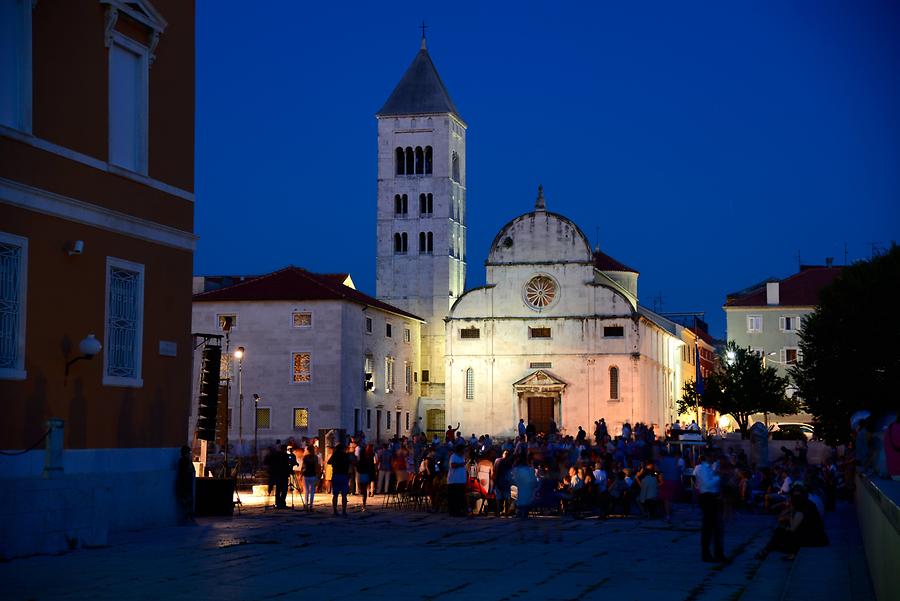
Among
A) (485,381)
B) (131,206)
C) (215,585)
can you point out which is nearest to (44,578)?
(215,585)

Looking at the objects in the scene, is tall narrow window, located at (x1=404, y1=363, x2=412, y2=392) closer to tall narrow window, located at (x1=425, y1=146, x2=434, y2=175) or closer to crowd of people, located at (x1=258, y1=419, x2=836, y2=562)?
tall narrow window, located at (x1=425, y1=146, x2=434, y2=175)

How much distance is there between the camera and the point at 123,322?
21.4 meters

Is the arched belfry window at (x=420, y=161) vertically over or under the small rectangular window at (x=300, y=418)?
over

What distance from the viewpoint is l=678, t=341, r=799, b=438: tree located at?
7600 centimetres

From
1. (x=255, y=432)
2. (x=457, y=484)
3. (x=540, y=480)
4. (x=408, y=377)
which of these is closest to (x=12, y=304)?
(x=457, y=484)

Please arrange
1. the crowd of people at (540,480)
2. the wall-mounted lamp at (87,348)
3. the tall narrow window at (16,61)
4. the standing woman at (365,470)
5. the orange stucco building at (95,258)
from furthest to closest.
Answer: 1. the standing woman at (365,470)
2. the crowd of people at (540,480)
3. the wall-mounted lamp at (87,348)
4. the tall narrow window at (16,61)
5. the orange stucco building at (95,258)

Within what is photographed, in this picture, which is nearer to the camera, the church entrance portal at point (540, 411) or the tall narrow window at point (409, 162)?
the church entrance portal at point (540, 411)

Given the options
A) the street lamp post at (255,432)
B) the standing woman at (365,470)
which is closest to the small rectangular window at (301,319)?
the street lamp post at (255,432)

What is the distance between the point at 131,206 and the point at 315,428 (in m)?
39.4

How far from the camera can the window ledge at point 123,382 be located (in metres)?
20.7

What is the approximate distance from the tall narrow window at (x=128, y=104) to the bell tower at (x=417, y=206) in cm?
5930

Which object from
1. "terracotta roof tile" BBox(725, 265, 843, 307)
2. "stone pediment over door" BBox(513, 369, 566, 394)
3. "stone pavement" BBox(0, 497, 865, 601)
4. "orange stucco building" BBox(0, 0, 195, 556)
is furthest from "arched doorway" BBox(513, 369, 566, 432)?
"orange stucco building" BBox(0, 0, 195, 556)

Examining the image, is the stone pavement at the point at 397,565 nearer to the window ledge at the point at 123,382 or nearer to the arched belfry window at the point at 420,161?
the window ledge at the point at 123,382

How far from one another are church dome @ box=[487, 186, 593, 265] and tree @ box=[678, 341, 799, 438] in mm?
12655
